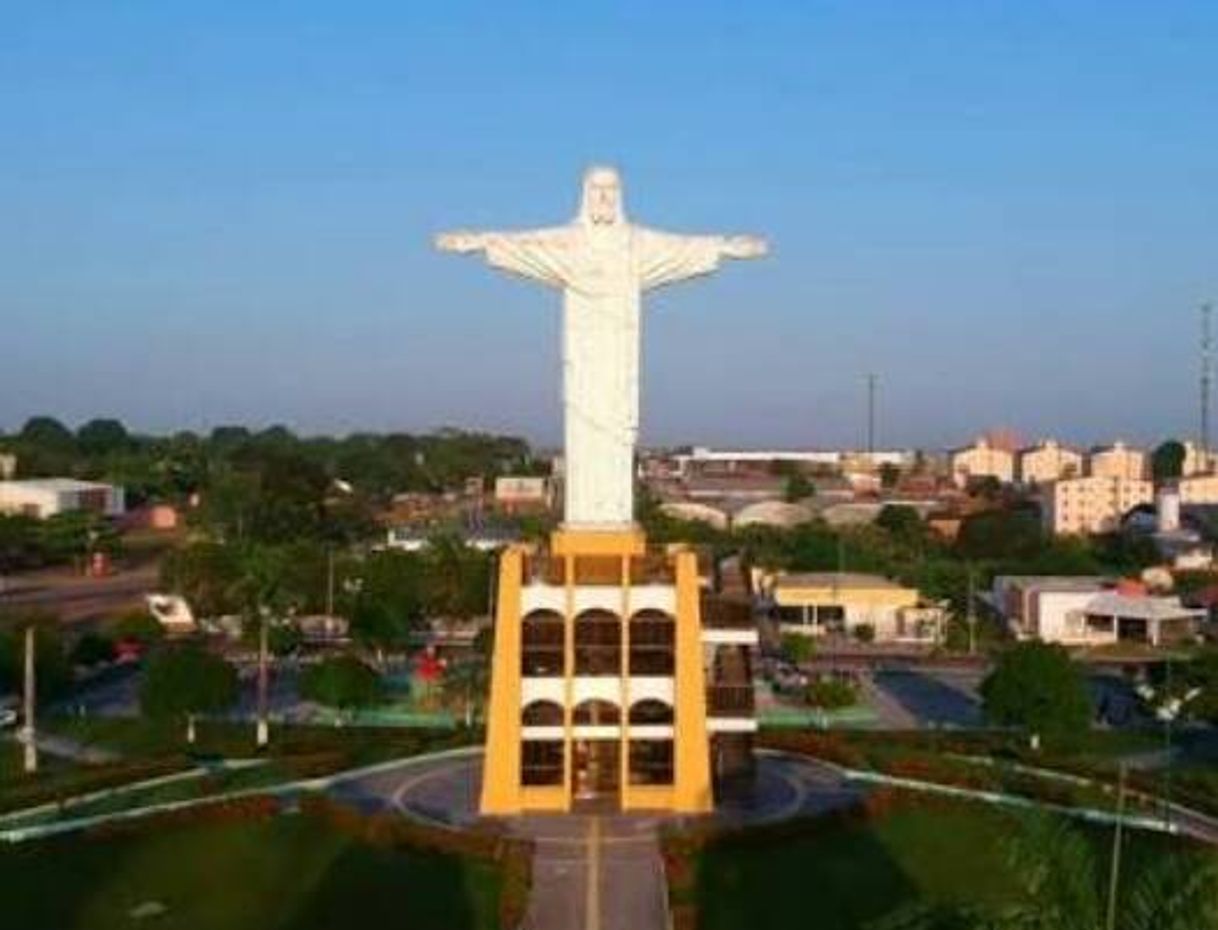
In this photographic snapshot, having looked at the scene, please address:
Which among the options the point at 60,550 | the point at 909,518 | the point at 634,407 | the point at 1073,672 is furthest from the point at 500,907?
the point at 909,518

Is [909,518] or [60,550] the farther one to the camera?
[909,518]

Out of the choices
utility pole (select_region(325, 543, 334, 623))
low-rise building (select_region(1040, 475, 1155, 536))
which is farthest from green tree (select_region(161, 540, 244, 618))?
low-rise building (select_region(1040, 475, 1155, 536))

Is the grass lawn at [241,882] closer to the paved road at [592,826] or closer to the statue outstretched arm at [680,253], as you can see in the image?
the paved road at [592,826]

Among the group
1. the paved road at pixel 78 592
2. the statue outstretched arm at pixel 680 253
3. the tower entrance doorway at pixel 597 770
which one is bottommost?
the tower entrance doorway at pixel 597 770

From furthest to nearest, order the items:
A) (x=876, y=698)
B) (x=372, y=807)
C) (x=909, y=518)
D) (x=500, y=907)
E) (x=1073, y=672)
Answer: (x=909, y=518)
(x=876, y=698)
(x=1073, y=672)
(x=372, y=807)
(x=500, y=907)

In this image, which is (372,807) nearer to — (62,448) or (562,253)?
(562,253)

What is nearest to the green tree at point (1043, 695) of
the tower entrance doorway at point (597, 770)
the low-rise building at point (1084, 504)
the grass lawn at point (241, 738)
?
the tower entrance doorway at point (597, 770)
